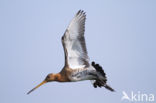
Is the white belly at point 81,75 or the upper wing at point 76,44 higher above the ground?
the upper wing at point 76,44

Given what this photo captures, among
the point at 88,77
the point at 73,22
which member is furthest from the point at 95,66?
the point at 73,22

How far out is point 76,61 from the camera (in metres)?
16.8

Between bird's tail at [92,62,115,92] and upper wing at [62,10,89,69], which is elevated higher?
upper wing at [62,10,89,69]

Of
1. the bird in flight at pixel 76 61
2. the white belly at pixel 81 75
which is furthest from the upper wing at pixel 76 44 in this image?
the white belly at pixel 81 75

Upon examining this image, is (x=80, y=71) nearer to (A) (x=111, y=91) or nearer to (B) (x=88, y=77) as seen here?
(B) (x=88, y=77)

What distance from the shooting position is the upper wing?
16.5 m

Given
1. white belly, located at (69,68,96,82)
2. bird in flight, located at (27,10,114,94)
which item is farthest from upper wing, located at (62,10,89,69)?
white belly, located at (69,68,96,82)

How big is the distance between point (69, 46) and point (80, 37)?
513mm

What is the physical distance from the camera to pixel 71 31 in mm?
16531

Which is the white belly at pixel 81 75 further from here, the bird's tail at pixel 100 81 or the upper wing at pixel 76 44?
the upper wing at pixel 76 44

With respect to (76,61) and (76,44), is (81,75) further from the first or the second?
(76,44)

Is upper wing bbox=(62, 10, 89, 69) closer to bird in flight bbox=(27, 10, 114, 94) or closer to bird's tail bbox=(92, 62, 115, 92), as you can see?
bird in flight bbox=(27, 10, 114, 94)

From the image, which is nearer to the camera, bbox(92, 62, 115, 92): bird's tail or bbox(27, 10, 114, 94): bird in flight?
bbox(27, 10, 114, 94): bird in flight

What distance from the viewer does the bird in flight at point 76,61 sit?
16250 millimetres
